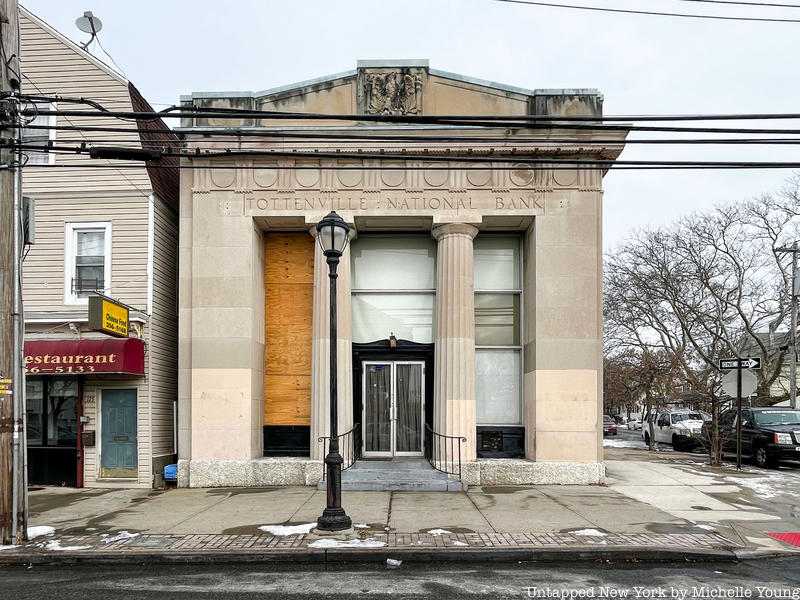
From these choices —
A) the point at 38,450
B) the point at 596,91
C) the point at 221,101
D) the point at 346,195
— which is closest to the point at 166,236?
the point at 221,101

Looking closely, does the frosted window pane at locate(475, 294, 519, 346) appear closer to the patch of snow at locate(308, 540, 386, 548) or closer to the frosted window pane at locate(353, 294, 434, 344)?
the frosted window pane at locate(353, 294, 434, 344)

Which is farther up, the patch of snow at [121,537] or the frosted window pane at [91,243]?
the frosted window pane at [91,243]

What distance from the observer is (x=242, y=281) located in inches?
615

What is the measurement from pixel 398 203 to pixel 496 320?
3718 mm

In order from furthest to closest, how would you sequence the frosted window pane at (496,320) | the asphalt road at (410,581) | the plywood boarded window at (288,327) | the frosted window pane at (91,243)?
the frosted window pane at (496,320) → the plywood boarded window at (288,327) → the frosted window pane at (91,243) → the asphalt road at (410,581)

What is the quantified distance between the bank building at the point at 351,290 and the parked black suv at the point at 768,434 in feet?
25.0

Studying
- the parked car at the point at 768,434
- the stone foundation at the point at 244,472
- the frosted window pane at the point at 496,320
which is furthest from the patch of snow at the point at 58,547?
the parked car at the point at 768,434

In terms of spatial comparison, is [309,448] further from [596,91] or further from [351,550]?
[596,91]

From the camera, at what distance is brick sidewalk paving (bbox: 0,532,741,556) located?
9.12 meters

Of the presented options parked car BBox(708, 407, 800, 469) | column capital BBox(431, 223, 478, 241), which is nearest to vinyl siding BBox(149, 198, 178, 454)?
column capital BBox(431, 223, 478, 241)

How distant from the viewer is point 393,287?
17031 millimetres

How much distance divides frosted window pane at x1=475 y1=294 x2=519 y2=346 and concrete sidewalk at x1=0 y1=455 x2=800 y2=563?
3608 millimetres

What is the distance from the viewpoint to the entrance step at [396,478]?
1420 cm

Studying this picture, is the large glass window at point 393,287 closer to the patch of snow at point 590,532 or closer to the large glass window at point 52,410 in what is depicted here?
the large glass window at point 52,410
